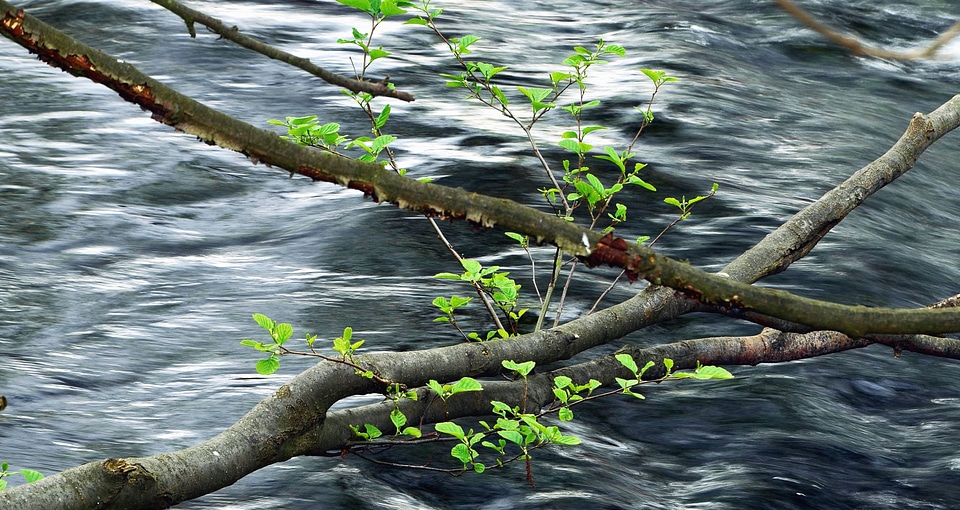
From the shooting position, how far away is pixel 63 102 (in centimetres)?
930

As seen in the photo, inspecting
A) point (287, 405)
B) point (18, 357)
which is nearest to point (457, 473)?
point (287, 405)

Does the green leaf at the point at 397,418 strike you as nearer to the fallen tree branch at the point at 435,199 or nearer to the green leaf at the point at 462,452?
the green leaf at the point at 462,452

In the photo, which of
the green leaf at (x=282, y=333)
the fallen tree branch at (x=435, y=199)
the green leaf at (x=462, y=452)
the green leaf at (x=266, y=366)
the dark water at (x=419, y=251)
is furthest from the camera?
the dark water at (x=419, y=251)

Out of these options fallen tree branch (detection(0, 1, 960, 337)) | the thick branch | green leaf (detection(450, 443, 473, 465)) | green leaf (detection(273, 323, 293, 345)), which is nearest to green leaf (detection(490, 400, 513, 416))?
green leaf (detection(450, 443, 473, 465))

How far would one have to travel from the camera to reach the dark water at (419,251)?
4.08 m

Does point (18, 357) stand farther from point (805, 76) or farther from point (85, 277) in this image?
point (805, 76)

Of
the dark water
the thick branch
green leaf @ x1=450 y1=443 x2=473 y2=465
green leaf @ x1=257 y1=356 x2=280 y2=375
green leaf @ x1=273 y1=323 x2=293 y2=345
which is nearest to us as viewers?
the thick branch

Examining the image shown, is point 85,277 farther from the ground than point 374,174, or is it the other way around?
point 374,174

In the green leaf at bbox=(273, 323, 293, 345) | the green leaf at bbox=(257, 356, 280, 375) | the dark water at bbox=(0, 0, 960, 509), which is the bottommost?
the dark water at bbox=(0, 0, 960, 509)

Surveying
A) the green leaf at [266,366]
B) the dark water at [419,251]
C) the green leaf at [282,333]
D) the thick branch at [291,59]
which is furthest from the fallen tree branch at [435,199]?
the dark water at [419,251]

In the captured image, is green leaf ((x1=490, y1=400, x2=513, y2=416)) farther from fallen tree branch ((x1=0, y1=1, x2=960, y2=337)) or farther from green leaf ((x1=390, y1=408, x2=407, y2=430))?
fallen tree branch ((x1=0, y1=1, x2=960, y2=337))

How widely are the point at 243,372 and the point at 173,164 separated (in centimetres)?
364

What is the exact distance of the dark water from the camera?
4.08m

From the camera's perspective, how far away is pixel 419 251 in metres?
6.34
